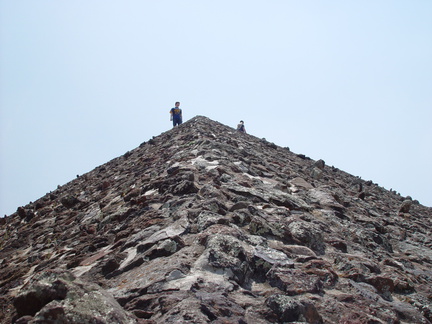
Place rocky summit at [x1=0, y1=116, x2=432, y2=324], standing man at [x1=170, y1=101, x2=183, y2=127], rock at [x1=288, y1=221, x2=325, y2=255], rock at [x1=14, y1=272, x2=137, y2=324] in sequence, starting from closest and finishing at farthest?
rock at [x1=14, y1=272, x2=137, y2=324] < rocky summit at [x1=0, y1=116, x2=432, y2=324] < rock at [x1=288, y1=221, x2=325, y2=255] < standing man at [x1=170, y1=101, x2=183, y2=127]

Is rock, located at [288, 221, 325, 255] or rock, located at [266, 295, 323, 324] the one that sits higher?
rock, located at [288, 221, 325, 255]

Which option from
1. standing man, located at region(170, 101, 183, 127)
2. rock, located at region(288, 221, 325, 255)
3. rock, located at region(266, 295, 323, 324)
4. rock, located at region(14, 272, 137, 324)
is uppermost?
standing man, located at region(170, 101, 183, 127)

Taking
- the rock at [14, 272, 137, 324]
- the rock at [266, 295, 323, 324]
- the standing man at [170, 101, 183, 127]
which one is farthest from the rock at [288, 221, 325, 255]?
the standing man at [170, 101, 183, 127]

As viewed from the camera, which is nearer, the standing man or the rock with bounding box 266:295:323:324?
the rock with bounding box 266:295:323:324

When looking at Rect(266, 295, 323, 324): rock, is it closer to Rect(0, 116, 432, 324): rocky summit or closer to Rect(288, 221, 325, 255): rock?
Rect(0, 116, 432, 324): rocky summit

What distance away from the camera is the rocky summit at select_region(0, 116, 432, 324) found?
282 centimetres

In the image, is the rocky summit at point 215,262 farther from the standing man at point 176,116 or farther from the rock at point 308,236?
the standing man at point 176,116

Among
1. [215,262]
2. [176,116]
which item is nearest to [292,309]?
[215,262]

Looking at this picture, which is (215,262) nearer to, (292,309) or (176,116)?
(292,309)

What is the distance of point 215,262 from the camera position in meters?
3.54

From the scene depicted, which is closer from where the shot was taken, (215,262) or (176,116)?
(215,262)

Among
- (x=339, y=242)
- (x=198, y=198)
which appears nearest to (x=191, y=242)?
(x=198, y=198)

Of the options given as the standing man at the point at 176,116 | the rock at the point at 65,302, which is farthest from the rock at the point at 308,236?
the standing man at the point at 176,116

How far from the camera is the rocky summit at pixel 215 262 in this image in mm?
2816
